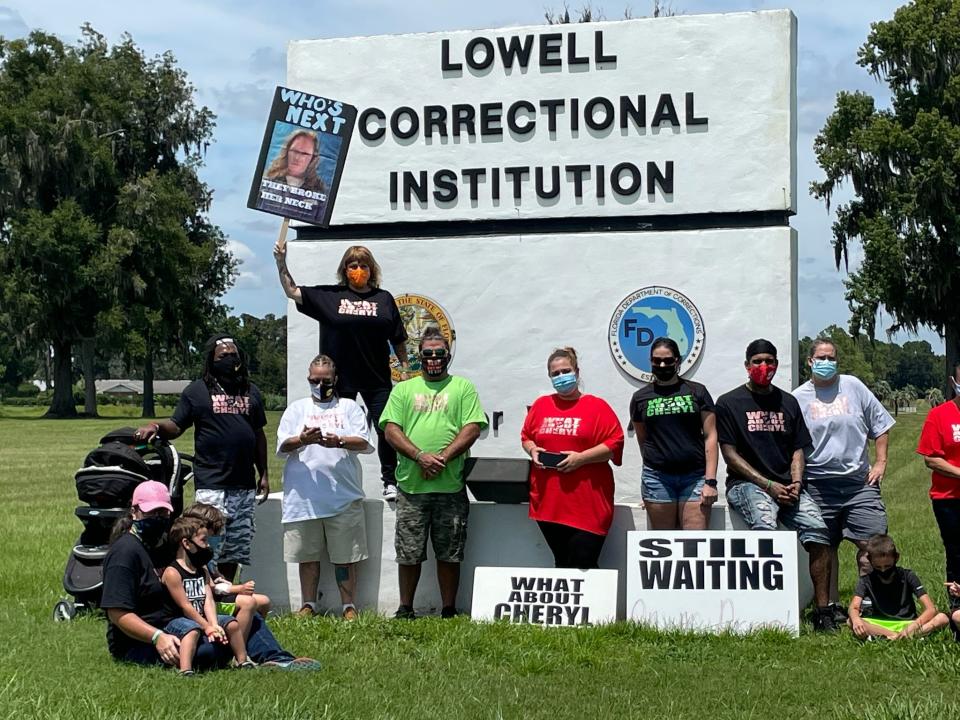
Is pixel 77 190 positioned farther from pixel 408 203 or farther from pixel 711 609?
pixel 711 609

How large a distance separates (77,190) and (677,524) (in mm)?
50118

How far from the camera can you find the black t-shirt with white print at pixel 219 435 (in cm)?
925

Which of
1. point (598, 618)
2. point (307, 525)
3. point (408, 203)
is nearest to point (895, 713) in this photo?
point (598, 618)

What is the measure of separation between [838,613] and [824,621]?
415 mm

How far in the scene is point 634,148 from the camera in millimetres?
11102

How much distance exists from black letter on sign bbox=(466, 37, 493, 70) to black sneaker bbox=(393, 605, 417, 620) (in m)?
4.81

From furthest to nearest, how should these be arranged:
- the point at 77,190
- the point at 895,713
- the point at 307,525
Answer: the point at 77,190 → the point at 307,525 → the point at 895,713

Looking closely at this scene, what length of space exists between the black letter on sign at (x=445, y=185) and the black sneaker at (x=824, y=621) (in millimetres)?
4803

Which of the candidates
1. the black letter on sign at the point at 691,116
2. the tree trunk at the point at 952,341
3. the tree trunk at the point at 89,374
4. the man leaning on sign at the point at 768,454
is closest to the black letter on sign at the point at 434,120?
the black letter on sign at the point at 691,116

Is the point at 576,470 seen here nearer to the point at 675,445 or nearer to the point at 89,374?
the point at 675,445

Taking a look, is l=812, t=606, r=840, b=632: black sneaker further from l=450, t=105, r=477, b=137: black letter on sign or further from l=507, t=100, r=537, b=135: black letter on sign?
l=450, t=105, r=477, b=137: black letter on sign

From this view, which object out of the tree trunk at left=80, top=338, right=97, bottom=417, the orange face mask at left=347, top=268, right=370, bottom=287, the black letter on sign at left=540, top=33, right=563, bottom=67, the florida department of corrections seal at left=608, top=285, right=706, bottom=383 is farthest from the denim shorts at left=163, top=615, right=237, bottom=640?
Result: the tree trunk at left=80, top=338, right=97, bottom=417

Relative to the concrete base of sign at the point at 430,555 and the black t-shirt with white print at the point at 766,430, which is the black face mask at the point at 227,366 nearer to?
the concrete base of sign at the point at 430,555

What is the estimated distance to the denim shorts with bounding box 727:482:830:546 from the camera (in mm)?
8844
